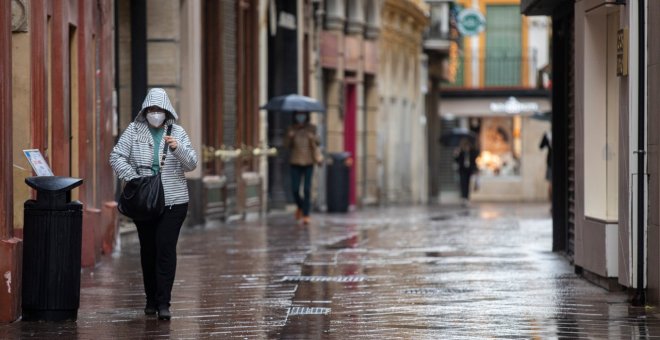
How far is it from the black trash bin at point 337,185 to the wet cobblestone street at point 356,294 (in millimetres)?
12049

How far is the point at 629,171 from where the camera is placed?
44.8ft

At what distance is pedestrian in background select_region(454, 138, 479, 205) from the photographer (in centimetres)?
4953

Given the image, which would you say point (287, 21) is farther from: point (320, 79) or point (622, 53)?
point (622, 53)

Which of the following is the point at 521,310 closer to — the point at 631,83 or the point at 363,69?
the point at 631,83

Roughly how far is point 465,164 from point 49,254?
38463 millimetres

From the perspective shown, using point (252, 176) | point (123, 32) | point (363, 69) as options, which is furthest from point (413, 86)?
point (123, 32)

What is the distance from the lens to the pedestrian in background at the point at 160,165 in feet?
42.1

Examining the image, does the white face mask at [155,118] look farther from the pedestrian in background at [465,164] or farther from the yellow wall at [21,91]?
the pedestrian in background at [465,164]

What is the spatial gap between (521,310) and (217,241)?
9883mm

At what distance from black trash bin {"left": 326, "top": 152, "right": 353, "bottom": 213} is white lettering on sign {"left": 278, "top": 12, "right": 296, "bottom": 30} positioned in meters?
3.00

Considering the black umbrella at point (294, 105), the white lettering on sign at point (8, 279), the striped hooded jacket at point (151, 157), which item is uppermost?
the black umbrella at point (294, 105)

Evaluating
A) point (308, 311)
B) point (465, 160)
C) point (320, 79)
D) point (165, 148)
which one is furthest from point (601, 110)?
point (465, 160)

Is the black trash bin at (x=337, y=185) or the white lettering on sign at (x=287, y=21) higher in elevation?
the white lettering on sign at (x=287, y=21)

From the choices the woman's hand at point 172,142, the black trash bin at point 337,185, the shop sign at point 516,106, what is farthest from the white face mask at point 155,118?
the shop sign at point 516,106
